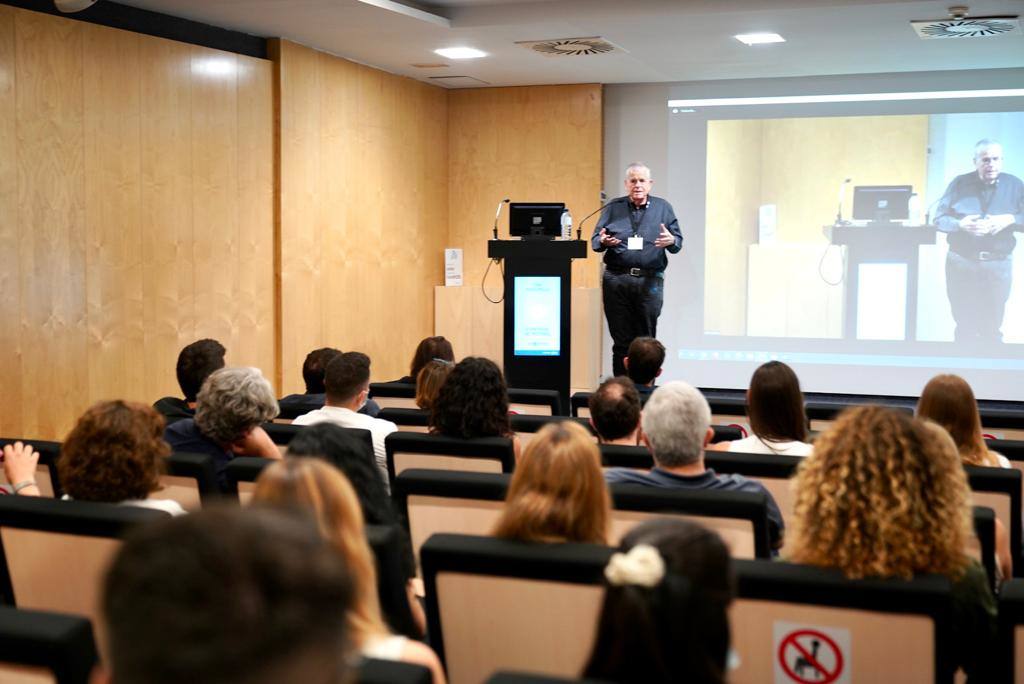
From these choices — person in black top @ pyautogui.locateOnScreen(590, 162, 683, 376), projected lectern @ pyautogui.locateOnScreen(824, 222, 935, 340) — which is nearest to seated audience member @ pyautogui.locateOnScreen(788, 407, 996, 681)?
person in black top @ pyautogui.locateOnScreen(590, 162, 683, 376)

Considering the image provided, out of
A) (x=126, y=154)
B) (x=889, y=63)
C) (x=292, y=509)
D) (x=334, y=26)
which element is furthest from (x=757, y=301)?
(x=292, y=509)

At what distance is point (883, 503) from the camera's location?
2.15 m

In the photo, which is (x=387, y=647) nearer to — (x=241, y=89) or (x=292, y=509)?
(x=292, y=509)

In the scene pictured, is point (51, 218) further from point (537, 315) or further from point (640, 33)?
point (640, 33)

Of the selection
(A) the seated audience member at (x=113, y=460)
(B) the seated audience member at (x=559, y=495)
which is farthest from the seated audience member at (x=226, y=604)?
(A) the seated audience member at (x=113, y=460)

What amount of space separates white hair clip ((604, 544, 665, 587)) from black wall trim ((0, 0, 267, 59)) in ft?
19.1

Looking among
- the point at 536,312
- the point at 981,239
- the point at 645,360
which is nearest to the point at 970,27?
the point at 981,239

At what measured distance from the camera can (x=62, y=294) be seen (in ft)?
20.8

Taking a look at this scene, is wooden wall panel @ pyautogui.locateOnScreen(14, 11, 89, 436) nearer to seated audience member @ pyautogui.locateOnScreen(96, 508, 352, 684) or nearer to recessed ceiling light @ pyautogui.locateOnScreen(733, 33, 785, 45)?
recessed ceiling light @ pyautogui.locateOnScreen(733, 33, 785, 45)

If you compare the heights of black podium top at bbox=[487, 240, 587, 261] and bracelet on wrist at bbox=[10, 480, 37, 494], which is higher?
black podium top at bbox=[487, 240, 587, 261]

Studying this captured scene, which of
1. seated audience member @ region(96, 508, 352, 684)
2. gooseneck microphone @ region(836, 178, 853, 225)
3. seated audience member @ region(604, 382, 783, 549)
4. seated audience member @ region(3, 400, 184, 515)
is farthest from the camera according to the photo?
gooseneck microphone @ region(836, 178, 853, 225)

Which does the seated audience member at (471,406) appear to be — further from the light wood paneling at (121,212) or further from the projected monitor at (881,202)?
the projected monitor at (881,202)

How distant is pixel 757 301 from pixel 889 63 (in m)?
2.42

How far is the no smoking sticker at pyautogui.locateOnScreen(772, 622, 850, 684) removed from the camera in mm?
2070
